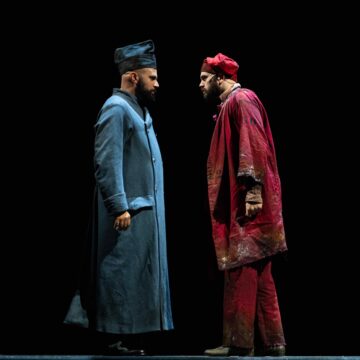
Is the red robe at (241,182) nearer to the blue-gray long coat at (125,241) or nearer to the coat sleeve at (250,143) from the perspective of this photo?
the coat sleeve at (250,143)

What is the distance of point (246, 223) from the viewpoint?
3.49m

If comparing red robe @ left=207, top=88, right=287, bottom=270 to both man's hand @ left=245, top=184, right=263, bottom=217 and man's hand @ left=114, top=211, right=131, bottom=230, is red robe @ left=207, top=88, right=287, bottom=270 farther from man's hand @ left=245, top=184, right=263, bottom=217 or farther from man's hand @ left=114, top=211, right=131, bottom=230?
man's hand @ left=114, top=211, right=131, bottom=230

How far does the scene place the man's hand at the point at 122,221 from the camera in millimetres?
3383

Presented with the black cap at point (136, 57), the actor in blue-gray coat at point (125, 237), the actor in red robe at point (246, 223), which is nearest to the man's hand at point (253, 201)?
the actor in red robe at point (246, 223)

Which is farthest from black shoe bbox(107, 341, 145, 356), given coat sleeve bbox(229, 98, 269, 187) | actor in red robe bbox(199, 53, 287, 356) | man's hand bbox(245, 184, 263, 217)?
coat sleeve bbox(229, 98, 269, 187)

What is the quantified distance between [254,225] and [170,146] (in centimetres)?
127

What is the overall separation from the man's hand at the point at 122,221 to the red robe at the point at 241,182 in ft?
1.35

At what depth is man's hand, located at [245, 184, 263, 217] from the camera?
3.43 m

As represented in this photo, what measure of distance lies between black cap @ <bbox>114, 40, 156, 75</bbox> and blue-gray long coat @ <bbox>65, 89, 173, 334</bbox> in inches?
8.6

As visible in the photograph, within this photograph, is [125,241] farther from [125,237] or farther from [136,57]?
[136,57]

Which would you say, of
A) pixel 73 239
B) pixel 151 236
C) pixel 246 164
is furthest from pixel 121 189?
pixel 73 239

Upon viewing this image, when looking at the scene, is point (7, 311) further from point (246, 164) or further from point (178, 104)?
point (246, 164)

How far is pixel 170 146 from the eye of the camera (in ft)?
15.2

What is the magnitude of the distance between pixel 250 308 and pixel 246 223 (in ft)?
1.17
